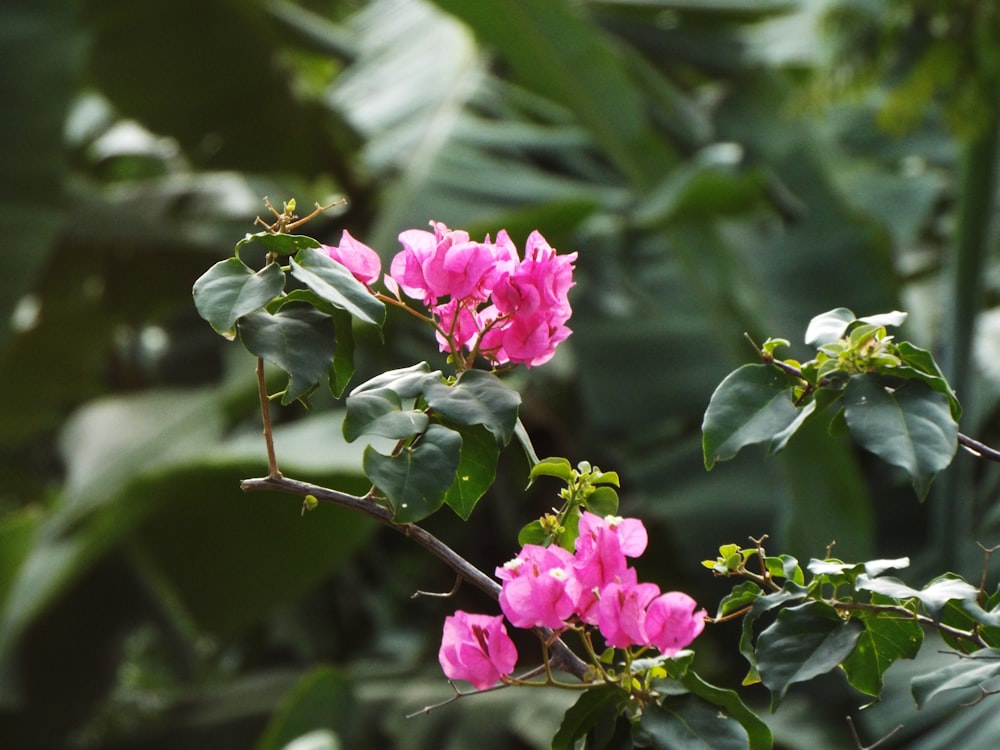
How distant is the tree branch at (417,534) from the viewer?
367mm

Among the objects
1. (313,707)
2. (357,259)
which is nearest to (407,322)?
(313,707)

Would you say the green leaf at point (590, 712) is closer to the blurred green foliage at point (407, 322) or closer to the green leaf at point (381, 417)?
the green leaf at point (381, 417)

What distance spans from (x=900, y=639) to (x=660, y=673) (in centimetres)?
8

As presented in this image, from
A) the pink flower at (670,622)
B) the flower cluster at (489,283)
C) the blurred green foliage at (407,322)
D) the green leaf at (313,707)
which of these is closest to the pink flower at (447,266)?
the flower cluster at (489,283)

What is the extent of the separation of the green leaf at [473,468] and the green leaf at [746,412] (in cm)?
6

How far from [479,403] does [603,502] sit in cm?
6

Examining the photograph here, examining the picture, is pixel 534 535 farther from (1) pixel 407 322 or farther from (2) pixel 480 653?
(1) pixel 407 322

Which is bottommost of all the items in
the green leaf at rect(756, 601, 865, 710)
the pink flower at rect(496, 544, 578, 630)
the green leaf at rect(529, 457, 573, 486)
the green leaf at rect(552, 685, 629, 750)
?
Answer: the green leaf at rect(552, 685, 629, 750)

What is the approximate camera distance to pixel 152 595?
5.65 feet

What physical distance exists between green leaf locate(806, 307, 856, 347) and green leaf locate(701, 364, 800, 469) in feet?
0.05

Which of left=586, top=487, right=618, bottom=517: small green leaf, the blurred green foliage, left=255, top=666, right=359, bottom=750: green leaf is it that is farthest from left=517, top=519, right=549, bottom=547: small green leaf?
left=255, top=666, right=359, bottom=750: green leaf

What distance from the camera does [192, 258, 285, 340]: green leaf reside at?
35 cm

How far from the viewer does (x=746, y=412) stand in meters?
0.38

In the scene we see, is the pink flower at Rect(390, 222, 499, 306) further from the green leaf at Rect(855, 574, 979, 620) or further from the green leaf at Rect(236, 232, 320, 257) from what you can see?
the green leaf at Rect(855, 574, 979, 620)
